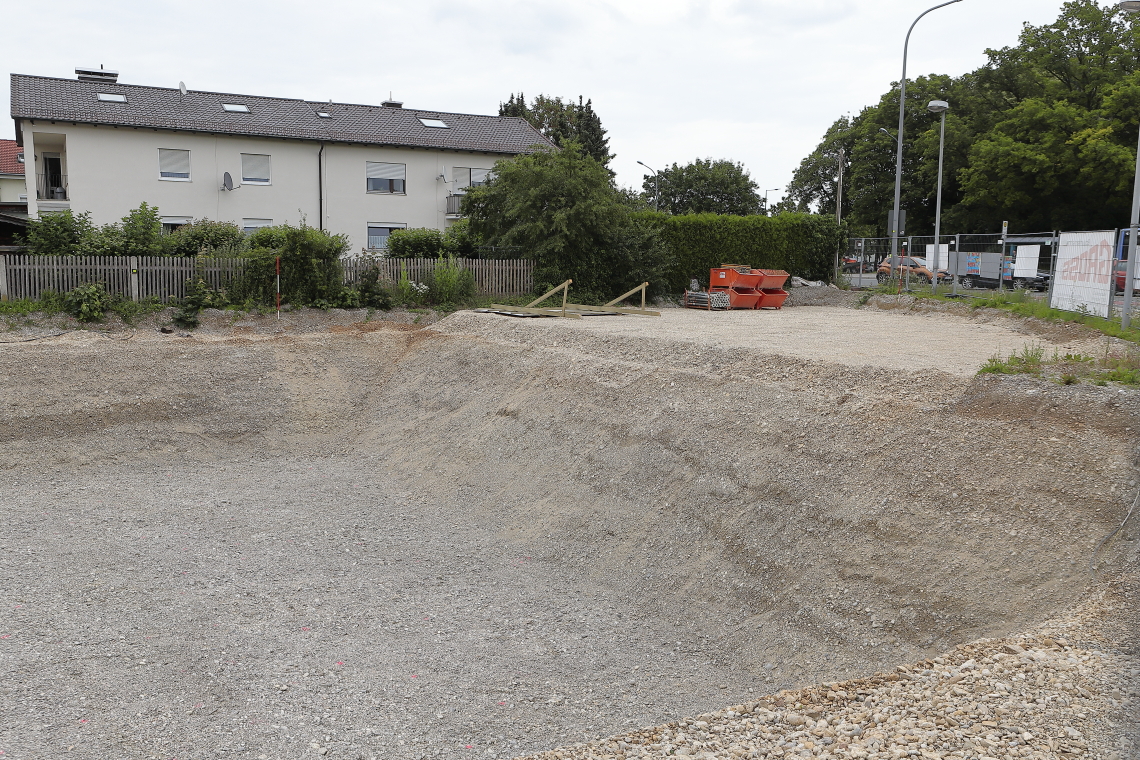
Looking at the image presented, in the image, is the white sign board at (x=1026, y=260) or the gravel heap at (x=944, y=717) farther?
the white sign board at (x=1026, y=260)

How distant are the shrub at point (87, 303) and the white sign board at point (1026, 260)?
2200 cm

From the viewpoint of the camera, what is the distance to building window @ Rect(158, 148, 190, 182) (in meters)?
29.5

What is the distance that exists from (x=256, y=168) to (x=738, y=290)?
61.1 feet

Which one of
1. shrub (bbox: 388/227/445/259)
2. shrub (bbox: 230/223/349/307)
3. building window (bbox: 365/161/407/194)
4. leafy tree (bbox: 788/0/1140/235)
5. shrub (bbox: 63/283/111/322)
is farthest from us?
leafy tree (bbox: 788/0/1140/235)

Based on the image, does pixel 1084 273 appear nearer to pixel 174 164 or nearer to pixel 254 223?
pixel 254 223

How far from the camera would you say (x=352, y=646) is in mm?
7855

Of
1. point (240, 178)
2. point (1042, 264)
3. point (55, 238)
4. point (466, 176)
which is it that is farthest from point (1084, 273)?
point (240, 178)

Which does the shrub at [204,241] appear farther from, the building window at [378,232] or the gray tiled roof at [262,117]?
the building window at [378,232]

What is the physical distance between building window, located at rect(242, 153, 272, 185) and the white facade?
0.04 metres

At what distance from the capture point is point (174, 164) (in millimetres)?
29750

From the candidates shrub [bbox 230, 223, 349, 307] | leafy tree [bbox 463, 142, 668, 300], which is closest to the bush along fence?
shrub [bbox 230, 223, 349, 307]

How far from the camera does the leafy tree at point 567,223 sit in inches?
874

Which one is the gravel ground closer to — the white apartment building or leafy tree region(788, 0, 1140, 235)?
the white apartment building

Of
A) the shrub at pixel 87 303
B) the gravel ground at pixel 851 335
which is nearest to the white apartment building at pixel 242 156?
the shrub at pixel 87 303
